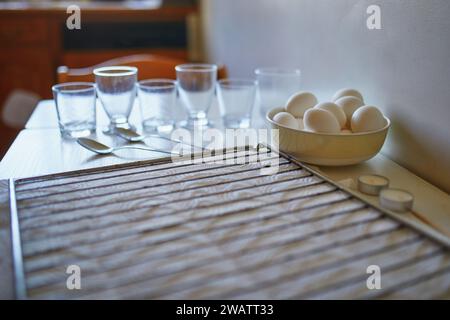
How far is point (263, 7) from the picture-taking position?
152 centimetres

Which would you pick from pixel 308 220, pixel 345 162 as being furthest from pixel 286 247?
pixel 345 162

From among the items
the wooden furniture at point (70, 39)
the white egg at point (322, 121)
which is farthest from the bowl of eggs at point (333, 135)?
the wooden furniture at point (70, 39)

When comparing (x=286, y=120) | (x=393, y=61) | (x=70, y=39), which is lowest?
(x=286, y=120)

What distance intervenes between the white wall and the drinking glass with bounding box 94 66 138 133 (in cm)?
45

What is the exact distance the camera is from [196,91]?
1.10 meters

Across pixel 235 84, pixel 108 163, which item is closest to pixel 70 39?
pixel 235 84

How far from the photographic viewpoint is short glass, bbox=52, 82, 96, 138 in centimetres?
99

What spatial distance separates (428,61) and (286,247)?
42 centimetres

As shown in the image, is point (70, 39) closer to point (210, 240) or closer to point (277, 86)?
point (277, 86)

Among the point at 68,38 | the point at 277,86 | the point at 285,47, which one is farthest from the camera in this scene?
the point at 68,38

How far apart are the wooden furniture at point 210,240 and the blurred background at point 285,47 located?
22 cm

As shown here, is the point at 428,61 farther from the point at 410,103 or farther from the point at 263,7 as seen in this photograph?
the point at 263,7

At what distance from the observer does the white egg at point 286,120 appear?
0.84 meters

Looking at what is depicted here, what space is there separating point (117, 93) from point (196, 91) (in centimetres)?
19
